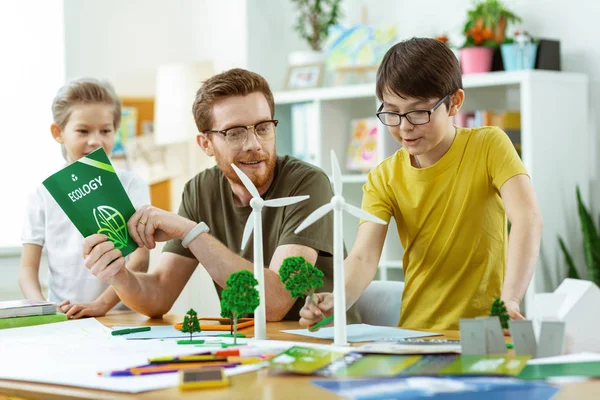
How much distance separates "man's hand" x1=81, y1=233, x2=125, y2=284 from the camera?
204 cm

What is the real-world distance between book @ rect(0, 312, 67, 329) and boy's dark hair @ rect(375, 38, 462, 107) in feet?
3.27

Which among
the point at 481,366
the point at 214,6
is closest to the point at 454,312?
the point at 481,366

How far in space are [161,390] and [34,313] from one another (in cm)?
97

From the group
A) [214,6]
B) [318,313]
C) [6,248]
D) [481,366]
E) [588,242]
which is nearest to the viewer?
[481,366]

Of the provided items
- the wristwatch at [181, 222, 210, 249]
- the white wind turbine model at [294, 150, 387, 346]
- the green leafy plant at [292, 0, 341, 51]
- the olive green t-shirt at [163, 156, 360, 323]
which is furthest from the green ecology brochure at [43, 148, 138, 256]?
the green leafy plant at [292, 0, 341, 51]

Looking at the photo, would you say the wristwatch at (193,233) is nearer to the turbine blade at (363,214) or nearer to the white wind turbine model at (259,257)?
the white wind turbine model at (259,257)

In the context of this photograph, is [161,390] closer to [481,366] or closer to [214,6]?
[481,366]

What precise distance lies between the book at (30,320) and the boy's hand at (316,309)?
713 mm

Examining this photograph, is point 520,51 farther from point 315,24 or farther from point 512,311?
point 512,311

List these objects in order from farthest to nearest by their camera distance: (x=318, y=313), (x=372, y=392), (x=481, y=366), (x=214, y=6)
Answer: (x=214, y=6) → (x=318, y=313) → (x=481, y=366) → (x=372, y=392)

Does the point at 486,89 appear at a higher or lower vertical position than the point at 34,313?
higher

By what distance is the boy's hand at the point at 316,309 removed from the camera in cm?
182

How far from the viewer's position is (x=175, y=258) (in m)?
2.42

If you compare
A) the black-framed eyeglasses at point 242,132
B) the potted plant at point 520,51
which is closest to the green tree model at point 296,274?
the black-framed eyeglasses at point 242,132
